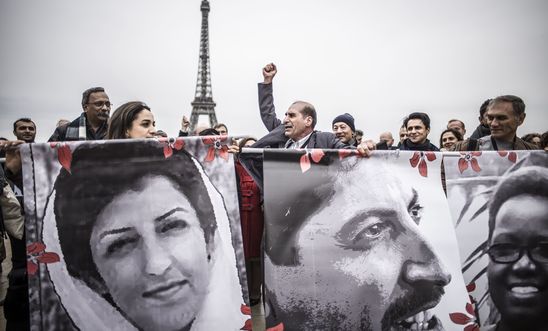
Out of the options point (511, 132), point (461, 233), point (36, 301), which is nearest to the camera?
point (36, 301)

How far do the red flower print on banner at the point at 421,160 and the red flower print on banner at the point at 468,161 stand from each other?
15.5 inches

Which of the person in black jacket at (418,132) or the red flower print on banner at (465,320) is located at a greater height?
the person in black jacket at (418,132)

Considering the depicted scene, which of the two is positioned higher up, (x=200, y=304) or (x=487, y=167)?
(x=487, y=167)

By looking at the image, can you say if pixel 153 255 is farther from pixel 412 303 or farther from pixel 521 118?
pixel 521 118

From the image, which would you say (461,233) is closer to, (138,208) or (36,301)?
→ (138,208)

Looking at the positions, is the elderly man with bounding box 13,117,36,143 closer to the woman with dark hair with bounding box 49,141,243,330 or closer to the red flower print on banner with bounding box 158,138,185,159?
the woman with dark hair with bounding box 49,141,243,330

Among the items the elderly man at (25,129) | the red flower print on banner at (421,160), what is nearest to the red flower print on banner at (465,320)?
the red flower print on banner at (421,160)

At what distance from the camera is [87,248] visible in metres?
2.91

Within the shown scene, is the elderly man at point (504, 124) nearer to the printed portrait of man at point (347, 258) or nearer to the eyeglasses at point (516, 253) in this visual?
the eyeglasses at point (516, 253)

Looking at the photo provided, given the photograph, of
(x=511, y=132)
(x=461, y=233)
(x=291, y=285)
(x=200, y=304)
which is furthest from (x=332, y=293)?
(x=511, y=132)


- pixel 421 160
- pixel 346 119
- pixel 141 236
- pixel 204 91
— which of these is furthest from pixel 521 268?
pixel 204 91

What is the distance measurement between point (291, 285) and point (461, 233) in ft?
5.36

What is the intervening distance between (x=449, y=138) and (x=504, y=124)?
1930 mm

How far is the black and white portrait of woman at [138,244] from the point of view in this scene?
9.46 feet
